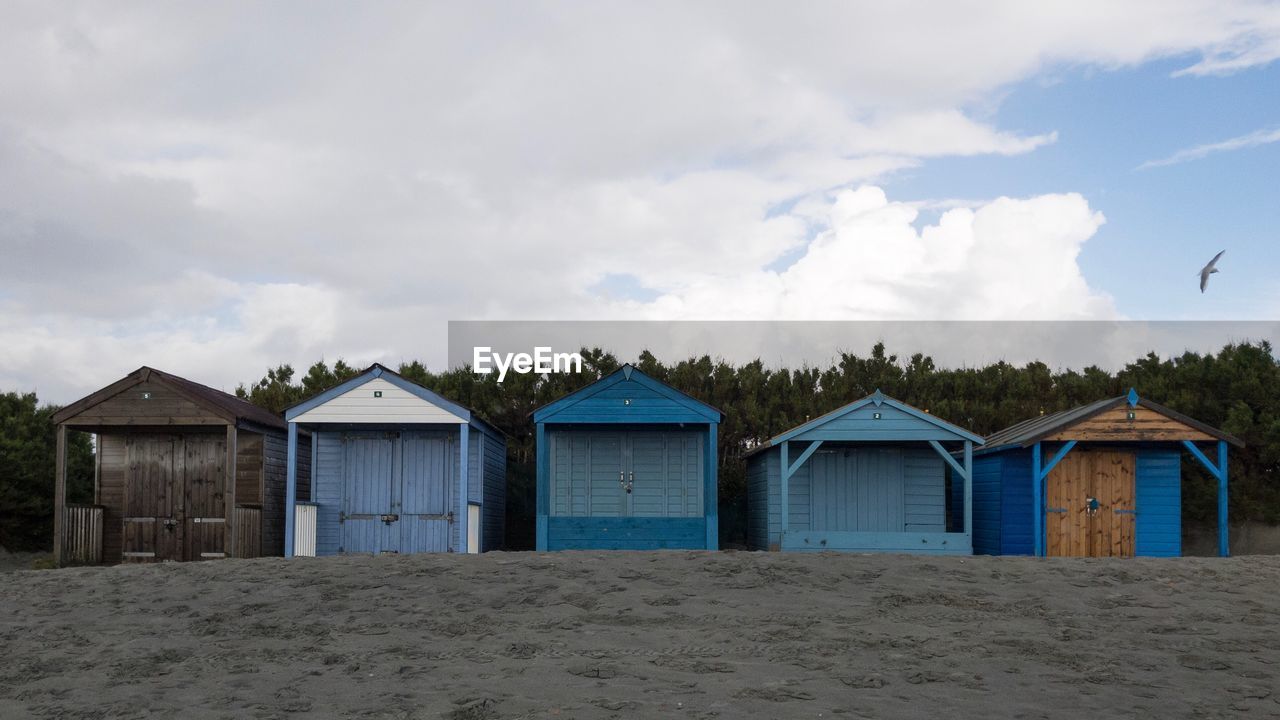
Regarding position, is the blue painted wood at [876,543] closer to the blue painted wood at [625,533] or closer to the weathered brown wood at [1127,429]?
the blue painted wood at [625,533]

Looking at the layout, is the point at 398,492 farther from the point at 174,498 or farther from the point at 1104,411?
the point at 1104,411

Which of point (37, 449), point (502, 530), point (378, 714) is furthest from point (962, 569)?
point (37, 449)

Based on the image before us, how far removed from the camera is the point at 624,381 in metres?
19.6

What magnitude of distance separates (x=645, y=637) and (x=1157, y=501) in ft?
41.7

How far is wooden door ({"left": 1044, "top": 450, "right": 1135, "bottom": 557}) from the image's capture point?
2012 centimetres

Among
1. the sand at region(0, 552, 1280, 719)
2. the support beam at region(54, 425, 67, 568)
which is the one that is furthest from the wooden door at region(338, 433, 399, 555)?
the support beam at region(54, 425, 67, 568)

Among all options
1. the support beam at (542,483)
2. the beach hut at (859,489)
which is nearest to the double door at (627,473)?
the support beam at (542,483)

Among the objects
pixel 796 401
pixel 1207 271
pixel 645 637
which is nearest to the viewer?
pixel 645 637

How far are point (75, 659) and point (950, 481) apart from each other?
1715 centimetres

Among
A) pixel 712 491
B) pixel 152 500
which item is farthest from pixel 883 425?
pixel 152 500

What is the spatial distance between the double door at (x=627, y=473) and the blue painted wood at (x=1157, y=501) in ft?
25.6

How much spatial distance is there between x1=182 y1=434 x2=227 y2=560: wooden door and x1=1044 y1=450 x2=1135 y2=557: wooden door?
14.7m

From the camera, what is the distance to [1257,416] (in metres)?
25.3

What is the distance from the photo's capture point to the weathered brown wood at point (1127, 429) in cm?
1908
